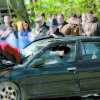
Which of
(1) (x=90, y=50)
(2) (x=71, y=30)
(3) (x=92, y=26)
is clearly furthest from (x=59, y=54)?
(3) (x=92, y=26)

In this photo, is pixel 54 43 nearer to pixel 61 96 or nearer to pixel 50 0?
pixel 61 96

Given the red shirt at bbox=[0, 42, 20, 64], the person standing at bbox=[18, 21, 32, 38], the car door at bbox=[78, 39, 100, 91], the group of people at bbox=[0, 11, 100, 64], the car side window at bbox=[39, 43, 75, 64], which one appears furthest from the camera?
the person standing at bbox=[18, 21, 32, 38]

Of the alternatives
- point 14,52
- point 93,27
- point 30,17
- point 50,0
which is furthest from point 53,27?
point 30,17

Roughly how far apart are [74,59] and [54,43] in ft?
1.81

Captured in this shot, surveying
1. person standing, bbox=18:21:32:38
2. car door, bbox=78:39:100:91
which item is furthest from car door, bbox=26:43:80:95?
person standing, bbox=18:21:32:38

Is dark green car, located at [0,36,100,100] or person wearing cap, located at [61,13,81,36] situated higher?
person wearing cap, located at [61,13,81,36]

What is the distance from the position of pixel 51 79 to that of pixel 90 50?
107 centimetres

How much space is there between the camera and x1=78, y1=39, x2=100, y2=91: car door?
542cm

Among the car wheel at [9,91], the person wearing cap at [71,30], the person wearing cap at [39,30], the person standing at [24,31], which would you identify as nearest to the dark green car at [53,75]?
the car wheel at [9,91]

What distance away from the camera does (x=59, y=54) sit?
559 cm

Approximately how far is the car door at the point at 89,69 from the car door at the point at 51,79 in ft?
0.48

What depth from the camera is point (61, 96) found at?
5.50m

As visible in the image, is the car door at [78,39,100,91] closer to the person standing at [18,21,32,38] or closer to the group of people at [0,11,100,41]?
the group of people at [0,11,100,41]

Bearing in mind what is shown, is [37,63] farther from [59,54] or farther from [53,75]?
[59,54]
